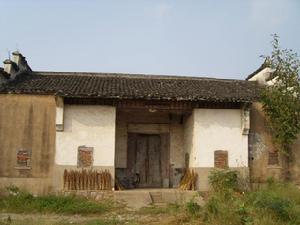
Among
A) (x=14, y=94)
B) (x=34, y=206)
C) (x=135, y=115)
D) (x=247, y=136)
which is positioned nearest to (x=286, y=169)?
(x=247, y=136)

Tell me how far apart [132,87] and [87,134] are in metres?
2.36

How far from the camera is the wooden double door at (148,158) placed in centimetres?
1563

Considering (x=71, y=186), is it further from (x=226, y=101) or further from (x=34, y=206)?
(x=226, y=101)

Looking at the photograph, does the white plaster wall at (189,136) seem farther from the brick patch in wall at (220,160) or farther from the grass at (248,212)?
the grass at (248,212)

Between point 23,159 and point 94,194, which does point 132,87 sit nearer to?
point 94,194

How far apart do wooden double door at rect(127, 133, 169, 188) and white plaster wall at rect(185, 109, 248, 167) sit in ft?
6.50

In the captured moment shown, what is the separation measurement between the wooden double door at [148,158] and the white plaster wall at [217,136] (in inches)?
78.0

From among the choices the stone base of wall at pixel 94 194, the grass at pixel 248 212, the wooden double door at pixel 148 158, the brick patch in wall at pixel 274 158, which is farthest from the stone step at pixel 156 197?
the brick patch in wall at pixel 274 158

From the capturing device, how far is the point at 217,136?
1394 centimetres

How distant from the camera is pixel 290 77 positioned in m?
14.4

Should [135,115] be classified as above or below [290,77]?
below

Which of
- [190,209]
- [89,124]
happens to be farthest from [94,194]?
[190,209]

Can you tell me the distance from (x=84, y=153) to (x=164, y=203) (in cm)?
309

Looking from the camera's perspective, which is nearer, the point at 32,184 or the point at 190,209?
the point at 190,209
